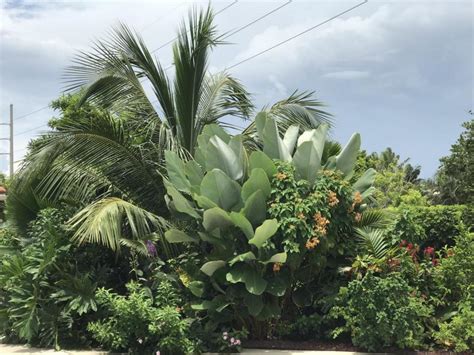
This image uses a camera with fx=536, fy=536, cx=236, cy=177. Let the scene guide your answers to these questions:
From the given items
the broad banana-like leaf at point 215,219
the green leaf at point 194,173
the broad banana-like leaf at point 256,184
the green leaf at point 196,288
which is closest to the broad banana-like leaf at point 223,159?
the green leaf at point 194,173

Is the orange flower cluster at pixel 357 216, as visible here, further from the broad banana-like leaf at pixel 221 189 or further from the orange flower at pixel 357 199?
the broad banana-like leaf at pixel 221 189

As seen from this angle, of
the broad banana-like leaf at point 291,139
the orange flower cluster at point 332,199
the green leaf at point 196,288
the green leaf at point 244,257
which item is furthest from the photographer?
the broad banana-like leaf at point 291,139

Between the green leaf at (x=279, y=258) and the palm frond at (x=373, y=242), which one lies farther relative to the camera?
the palm frond at (x=373, y=242)

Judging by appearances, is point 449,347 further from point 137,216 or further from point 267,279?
point 137,216

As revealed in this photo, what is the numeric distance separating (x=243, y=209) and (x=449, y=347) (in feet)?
11.0

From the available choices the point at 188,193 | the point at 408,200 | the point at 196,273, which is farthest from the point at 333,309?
the point at 408,200

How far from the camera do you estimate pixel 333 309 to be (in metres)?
7.57

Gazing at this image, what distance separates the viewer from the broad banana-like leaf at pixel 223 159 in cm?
801

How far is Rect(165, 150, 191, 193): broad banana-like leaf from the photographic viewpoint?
8303 mm

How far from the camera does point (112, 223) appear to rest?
25.7 ft

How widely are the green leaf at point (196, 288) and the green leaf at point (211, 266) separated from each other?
352 mm

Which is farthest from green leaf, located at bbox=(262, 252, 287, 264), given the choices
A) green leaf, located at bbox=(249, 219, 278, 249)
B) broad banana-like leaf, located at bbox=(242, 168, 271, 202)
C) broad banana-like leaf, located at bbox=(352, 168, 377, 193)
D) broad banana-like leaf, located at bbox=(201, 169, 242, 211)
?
broad banana-like leaf, located at bbox=(352, 168, 377, 193)

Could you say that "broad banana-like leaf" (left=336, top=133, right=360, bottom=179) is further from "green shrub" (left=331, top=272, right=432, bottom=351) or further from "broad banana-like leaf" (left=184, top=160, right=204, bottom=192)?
"broad banana-like leaf" (left=184, top=160, right=204, bottom=192)

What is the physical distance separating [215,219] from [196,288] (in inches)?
43.6
